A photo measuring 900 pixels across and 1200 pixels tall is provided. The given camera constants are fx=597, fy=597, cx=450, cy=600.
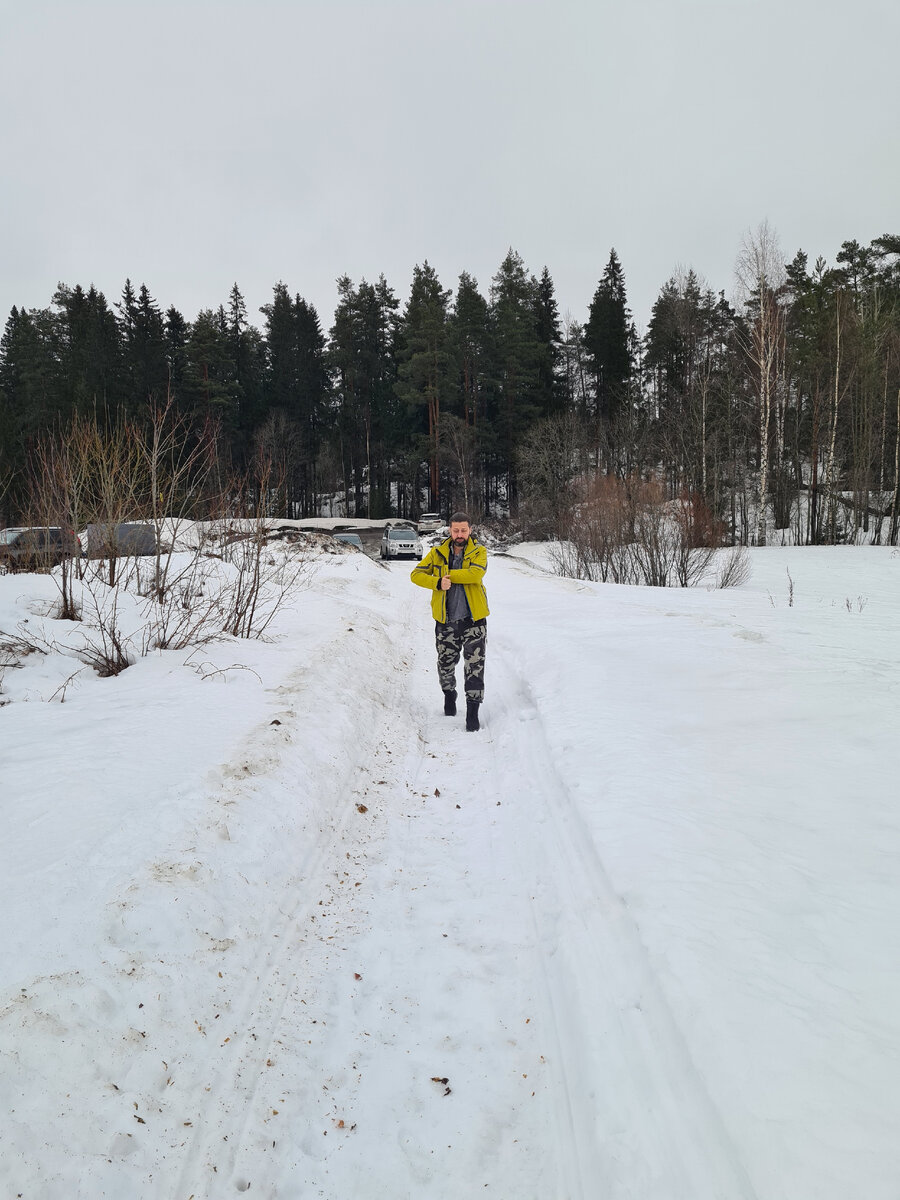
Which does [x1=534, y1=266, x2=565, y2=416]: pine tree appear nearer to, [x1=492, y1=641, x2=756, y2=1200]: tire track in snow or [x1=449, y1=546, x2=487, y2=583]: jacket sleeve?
[x1=449, y1=546, x2=487, y2=583]: jacket sleeve

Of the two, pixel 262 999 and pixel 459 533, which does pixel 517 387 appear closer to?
pixel 459 533

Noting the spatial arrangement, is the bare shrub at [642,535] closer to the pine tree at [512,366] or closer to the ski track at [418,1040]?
the ski track at [418,1040]

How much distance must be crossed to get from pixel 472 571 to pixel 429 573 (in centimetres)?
47

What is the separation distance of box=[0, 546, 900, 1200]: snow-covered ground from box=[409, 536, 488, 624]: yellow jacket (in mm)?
1396

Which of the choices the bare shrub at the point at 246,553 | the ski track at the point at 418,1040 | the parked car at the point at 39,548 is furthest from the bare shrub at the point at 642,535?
the ski track at the point at 418,1040

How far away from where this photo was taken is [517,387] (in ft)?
140

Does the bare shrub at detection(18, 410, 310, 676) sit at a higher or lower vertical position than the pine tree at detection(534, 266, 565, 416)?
lower

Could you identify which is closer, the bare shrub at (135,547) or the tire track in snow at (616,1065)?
the tire track in snow at (616,1065)

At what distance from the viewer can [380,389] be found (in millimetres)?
46219

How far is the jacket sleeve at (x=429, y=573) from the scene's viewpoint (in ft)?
19.7

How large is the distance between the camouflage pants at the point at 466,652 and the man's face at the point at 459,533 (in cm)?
81

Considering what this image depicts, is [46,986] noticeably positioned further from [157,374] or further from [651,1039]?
[157,374]

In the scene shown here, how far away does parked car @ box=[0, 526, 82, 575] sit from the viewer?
22.3 ft

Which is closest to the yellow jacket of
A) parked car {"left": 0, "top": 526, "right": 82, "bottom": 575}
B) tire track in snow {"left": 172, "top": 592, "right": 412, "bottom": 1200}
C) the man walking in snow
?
the man walking in snow
